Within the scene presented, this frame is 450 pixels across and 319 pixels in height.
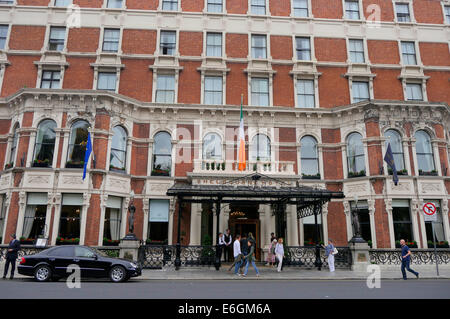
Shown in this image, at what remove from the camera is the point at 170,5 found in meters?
26.4

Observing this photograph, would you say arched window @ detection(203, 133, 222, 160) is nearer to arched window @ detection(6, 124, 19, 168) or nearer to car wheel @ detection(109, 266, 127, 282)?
car wheel @ detection(109, 266, 127, 282)

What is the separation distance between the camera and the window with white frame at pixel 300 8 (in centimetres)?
2695

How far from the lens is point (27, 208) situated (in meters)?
19.7

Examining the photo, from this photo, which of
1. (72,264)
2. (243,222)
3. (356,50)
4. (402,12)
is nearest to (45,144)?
(72,264)

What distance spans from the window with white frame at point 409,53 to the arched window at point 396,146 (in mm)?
7862

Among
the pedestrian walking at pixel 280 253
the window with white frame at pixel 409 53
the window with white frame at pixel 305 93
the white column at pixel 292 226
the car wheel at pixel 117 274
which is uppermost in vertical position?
the window with white frame at pixel 409 53

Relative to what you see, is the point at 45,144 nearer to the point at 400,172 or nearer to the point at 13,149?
the point at 13,149

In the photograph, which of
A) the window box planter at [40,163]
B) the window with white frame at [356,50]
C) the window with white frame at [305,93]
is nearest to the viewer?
the window box planter at [40,163]

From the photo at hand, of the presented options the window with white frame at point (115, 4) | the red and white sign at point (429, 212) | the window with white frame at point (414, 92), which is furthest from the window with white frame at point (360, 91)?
the window with white frame at point (115, 4)

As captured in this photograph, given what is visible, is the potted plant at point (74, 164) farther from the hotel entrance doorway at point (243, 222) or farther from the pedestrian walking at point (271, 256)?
the pedestrian walking at point (271, 256)

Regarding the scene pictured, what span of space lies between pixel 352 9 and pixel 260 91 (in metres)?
11.2

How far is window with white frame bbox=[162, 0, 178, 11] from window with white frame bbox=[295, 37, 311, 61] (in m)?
10.2
